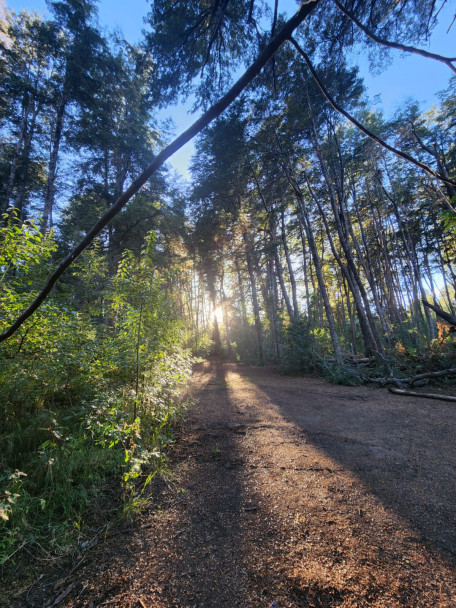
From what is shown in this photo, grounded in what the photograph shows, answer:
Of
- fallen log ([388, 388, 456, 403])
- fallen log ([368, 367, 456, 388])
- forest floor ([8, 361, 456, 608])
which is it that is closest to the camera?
forest floor ([8, 361, 456, 608])

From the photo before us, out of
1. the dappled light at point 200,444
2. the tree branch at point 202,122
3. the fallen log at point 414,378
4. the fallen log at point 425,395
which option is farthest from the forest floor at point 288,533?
the fallen log at point 414,378

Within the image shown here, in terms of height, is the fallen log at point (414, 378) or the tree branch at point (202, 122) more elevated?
the tree branch at point (202, 122)

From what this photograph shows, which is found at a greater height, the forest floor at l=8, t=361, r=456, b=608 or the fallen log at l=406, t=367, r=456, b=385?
the fallen log at l=406, t=367, r=456, b=385

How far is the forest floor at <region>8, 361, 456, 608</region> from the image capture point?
4.26 feet

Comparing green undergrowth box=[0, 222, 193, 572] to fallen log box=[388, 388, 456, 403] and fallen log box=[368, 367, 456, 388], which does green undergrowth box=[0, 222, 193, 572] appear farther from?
fallen log box=[368, 367, 456, 388]

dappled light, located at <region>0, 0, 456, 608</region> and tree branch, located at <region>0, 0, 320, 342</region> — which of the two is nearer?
tree branch, located at <region>0, 0, 320, 342</region>

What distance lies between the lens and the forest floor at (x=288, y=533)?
1.30 meters

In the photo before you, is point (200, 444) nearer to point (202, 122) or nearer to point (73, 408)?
point (73, 408)

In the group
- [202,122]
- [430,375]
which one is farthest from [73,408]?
[430,375]

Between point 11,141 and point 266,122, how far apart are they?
14.6m

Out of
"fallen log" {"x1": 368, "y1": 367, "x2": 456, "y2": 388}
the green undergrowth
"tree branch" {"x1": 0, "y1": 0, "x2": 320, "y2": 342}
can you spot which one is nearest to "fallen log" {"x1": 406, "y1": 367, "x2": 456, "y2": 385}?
"fallen log" {"x1": 368, "y1": 367, "x2": 456, "y2": 388}

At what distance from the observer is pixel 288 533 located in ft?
5.52

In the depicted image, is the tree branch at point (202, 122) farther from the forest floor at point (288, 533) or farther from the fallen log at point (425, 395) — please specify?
the fallen log at point (425, 395)

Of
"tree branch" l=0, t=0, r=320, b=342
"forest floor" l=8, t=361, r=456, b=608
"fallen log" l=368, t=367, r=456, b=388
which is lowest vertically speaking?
"forest floor" l=8, t=361, r=456, b=608
